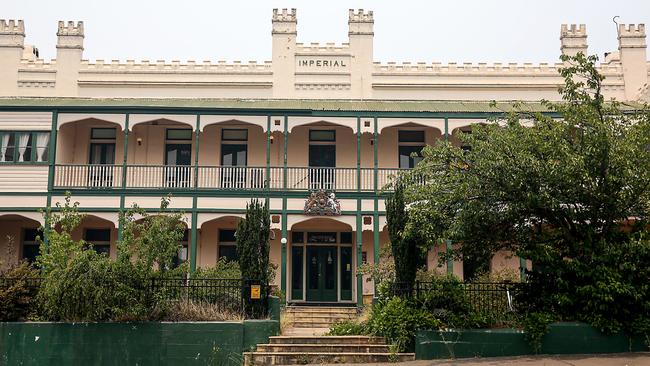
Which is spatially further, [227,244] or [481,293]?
[227,244]

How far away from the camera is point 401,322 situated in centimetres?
1489

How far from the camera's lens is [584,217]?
48.0 feet

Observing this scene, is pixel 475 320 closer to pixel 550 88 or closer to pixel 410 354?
pixel 410 354

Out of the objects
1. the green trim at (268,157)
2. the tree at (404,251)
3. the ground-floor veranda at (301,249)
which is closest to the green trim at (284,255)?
the green trim at (268,157)

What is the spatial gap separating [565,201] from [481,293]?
2.95 m

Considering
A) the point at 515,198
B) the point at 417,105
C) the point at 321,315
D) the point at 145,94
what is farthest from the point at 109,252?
the point at 515,198

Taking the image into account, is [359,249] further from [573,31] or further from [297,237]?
[573,31]

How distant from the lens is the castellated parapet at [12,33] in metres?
26.8

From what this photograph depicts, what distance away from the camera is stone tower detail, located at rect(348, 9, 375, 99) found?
1040 inches

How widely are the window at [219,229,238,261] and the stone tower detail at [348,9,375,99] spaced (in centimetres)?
694

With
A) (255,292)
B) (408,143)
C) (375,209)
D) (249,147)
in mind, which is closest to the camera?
(255,292)

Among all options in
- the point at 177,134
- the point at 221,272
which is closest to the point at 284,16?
the point at 177,134

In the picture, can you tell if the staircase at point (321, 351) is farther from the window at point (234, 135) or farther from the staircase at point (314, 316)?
the window at point (234, 135)

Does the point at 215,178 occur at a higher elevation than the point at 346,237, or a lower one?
higher
